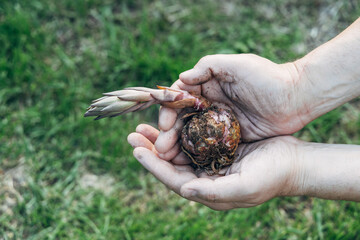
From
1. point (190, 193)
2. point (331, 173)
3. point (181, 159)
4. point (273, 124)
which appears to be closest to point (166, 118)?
point (181, 159)

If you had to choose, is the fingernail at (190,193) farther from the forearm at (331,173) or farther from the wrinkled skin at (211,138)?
the forearm at (331,173)

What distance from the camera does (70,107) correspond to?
399 cm

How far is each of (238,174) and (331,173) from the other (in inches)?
29.8

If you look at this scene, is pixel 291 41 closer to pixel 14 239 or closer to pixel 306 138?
pixel 306 138

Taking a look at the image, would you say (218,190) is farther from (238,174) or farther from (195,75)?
(195,75)

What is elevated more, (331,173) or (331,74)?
(331,74)

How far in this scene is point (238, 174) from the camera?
2443mm

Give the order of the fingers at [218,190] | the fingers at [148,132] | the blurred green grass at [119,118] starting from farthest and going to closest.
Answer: the blurred green grass at [119,118], the fingers at [148,132], the fingers at [218,190]

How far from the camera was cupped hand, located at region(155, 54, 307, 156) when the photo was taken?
2.75 meters

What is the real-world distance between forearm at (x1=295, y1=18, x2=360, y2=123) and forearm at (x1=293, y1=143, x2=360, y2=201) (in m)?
0.37

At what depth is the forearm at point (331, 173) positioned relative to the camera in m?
2.64

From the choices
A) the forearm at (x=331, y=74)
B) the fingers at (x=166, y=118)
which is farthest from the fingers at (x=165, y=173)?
the forearm at (x=331, y=74)

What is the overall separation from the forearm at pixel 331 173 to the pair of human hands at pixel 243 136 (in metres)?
0.09

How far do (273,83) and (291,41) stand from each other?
6.00 ft
